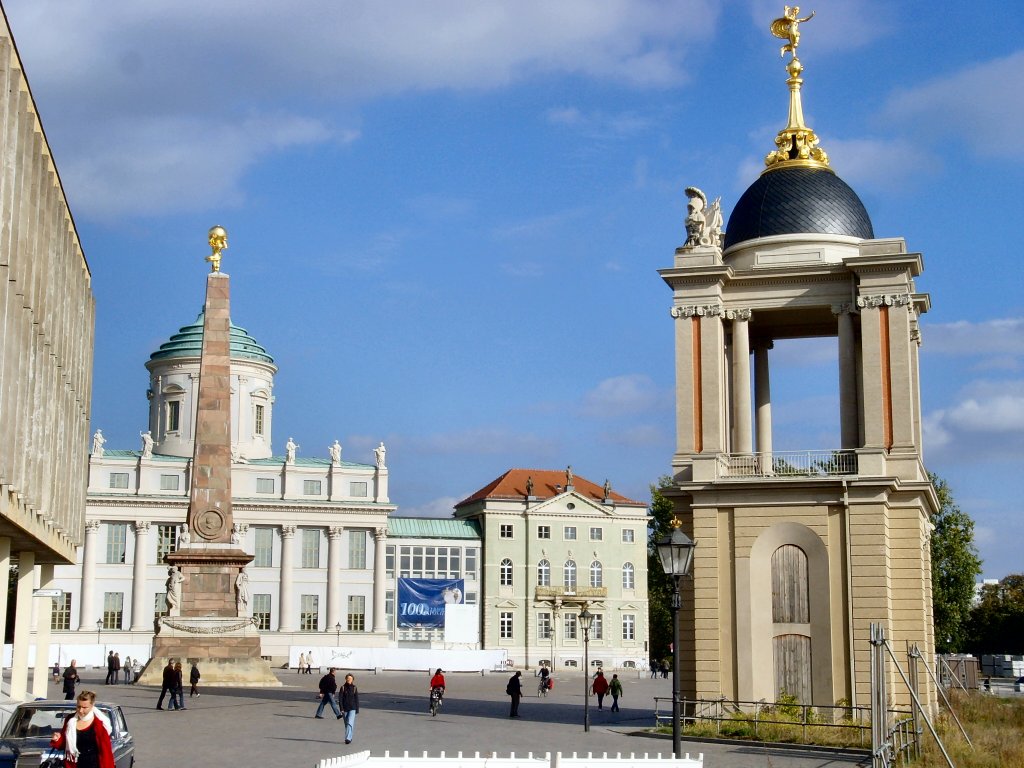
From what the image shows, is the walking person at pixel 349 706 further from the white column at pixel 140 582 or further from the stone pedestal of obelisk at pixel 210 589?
the white column at pixel 140 582

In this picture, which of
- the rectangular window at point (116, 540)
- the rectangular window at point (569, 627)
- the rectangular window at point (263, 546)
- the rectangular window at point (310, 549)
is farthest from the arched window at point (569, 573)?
the rectangular window at point (116, 540)

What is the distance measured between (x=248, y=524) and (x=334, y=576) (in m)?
7.18

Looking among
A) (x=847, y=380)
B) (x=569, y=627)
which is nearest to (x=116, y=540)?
(x=569, y=627)

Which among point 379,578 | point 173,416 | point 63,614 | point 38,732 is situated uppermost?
point 173,416

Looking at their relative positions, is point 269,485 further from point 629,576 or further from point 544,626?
point 629,576

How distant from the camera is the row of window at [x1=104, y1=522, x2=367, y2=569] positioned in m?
96.3

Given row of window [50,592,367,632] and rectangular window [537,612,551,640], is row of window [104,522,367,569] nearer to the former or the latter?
row of window [50,592,367,632]

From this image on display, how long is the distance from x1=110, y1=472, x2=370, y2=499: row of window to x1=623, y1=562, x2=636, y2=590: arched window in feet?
69.4

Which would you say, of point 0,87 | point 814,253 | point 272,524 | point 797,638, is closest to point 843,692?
point 797,638

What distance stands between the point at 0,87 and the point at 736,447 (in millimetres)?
21317

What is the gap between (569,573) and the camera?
104438mm

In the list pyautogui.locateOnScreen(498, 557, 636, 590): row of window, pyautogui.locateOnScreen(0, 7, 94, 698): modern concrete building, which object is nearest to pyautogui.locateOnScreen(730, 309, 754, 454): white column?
pyautogui.locateOnScreen(0, 7, 94, 698): modern concrete building

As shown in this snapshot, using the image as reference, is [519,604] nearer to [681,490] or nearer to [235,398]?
[235,398]

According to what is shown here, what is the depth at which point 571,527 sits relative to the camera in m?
105
